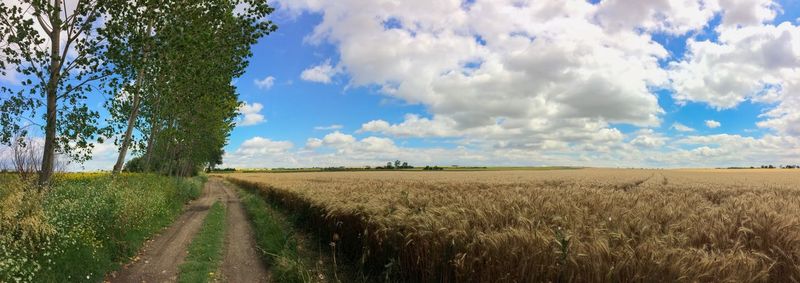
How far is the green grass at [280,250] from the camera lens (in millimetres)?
9734

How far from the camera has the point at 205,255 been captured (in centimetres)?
1281

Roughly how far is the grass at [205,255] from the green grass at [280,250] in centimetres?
126

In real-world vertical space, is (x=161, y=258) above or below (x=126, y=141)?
below

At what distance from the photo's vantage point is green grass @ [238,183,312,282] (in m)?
9.73

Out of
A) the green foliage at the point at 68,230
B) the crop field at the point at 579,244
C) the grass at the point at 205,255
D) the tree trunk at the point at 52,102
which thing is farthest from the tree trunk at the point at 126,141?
the crop field at the point at 579,244

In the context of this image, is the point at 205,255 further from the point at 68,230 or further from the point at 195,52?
the point at 195,52

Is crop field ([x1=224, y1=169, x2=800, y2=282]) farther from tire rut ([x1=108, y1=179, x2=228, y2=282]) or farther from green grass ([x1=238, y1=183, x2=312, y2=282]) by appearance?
tire rut ([x1=108, y1=179, x2=228, y2=282])

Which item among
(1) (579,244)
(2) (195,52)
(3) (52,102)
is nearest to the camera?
(1) (579,244)

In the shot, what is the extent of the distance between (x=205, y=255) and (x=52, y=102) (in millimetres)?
7137

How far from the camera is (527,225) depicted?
6293 millimetres

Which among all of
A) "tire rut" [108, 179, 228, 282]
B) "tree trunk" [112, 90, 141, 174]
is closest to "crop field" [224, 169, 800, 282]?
"tire rut" [108, 179, 228, 282]

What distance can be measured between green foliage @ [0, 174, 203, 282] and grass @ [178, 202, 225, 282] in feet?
5.24

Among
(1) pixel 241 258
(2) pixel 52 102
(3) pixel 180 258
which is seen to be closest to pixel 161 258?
(3) pixel 180 258

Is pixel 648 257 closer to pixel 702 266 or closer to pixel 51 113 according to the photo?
pixel 702 266
